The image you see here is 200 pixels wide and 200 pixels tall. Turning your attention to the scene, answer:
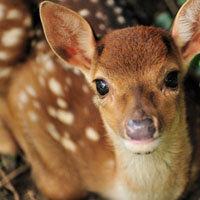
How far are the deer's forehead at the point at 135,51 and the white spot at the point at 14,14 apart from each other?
91 cm

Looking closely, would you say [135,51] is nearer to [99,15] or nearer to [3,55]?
[99,15]

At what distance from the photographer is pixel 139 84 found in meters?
1.69

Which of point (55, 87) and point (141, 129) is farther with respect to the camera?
point (55, 87)

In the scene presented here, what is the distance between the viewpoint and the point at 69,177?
2.47 meters

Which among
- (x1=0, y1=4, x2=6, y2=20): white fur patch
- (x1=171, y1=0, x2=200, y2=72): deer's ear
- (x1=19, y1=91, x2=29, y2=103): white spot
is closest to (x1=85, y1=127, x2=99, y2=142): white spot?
(x1=19, y1=91, x2=29, y2=103): white spot

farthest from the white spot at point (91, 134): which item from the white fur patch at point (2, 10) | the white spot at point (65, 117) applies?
the white fur patch at point (2, 10)

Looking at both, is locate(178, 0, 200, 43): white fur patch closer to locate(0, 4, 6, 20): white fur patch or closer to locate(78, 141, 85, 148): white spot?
locate(78, 141, 85, 148): white spot

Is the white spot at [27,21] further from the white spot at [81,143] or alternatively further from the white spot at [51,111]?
the white spot at [81,143]

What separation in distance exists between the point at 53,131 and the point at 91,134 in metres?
0.31

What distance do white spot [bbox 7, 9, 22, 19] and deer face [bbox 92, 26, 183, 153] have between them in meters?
Answer: 0.88

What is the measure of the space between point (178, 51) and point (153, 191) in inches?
27.4

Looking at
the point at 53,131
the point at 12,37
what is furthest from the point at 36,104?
the point at 12,37

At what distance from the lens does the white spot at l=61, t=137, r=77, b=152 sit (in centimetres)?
238

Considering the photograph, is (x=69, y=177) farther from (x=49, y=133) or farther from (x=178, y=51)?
(x=178, y=51)
